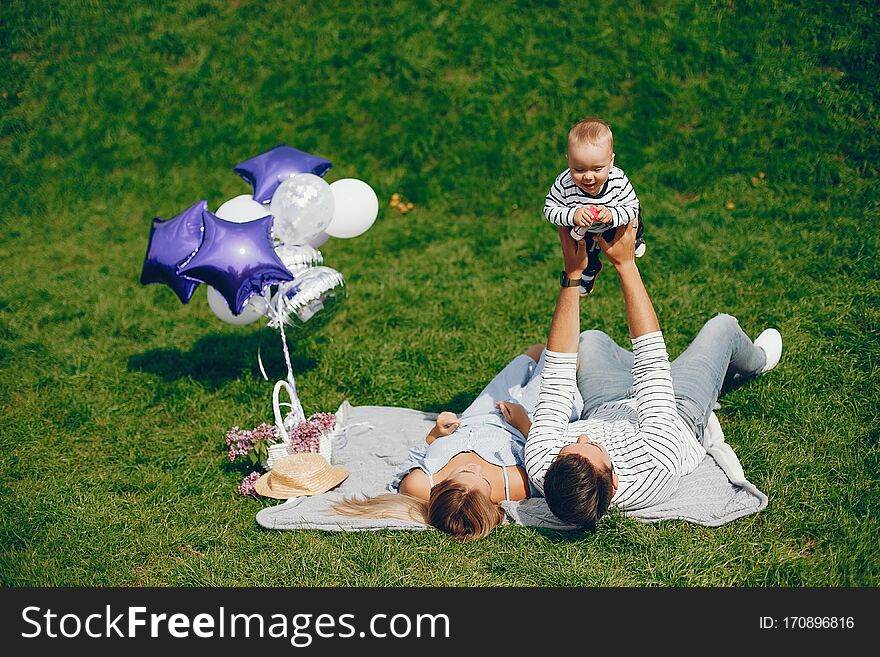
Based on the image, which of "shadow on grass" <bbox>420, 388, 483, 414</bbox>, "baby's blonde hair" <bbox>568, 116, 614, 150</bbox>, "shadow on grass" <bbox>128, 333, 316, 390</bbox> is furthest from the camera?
"shadow on grass" <bbox>128, 333, 316, 390</bbox>

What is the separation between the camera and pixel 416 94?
10086 millimetres

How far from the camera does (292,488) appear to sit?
15.1 feet

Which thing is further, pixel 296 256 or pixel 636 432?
pixel 296 256

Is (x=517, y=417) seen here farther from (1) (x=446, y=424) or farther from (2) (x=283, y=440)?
(2) (x=283, y=440)

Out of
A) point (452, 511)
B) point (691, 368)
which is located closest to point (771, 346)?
point (691, 368)

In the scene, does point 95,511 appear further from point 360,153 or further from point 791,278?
point 360,153

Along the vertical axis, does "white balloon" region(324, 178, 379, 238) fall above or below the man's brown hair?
above

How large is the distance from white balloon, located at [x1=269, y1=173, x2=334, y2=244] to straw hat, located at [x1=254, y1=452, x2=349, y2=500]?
58.4 inches

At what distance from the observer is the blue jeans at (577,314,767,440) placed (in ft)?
14.3

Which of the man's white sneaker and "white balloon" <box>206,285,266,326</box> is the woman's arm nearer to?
"white balloon" <box>206,285,266,326</box>

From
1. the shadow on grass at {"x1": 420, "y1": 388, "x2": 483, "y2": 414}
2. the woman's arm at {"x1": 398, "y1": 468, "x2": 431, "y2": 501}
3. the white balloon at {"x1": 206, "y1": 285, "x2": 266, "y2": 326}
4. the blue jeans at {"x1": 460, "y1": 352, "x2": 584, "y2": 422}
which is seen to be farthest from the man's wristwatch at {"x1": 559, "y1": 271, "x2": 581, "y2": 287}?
A: the white balloon at {"x1": 206, "y1": 285, "x2": 266, "y2": 326}

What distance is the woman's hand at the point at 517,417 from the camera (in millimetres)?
4504

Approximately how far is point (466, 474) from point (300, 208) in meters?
2.12

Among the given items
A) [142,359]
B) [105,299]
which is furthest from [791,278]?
[105,299]
